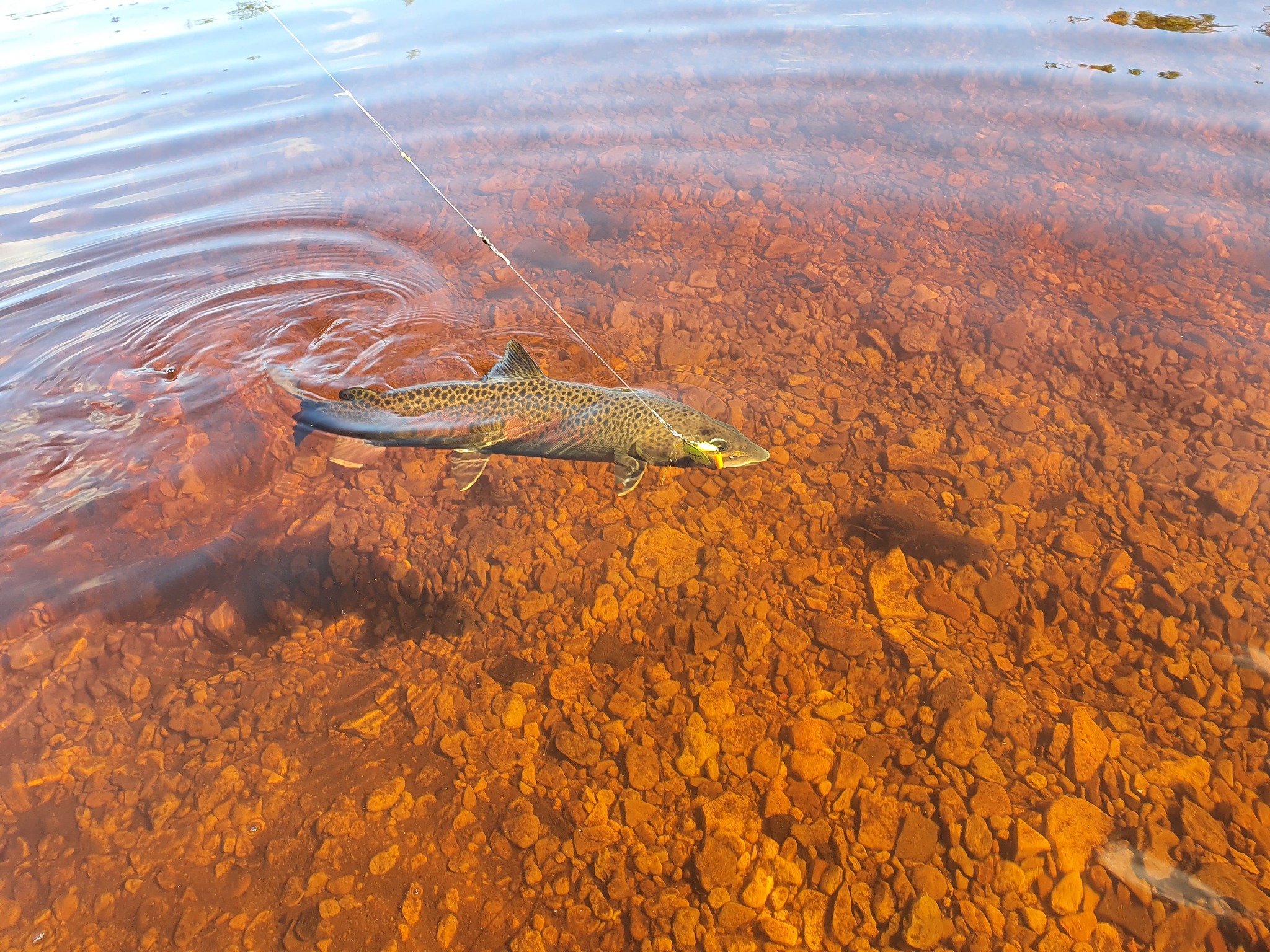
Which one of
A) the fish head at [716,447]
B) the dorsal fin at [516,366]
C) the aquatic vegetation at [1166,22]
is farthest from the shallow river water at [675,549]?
the aquatic vegetation at [1166,22]

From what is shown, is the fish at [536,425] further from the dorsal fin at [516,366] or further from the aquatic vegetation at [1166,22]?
the aquatic vegetation at [1166,22]

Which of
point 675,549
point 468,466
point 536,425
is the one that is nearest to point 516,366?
point 536,425

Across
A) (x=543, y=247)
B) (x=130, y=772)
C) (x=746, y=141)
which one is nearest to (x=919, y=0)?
(x=746, y=141)

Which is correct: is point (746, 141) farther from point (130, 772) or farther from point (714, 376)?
point (130, 772)

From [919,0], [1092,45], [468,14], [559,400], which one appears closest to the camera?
[559,400]

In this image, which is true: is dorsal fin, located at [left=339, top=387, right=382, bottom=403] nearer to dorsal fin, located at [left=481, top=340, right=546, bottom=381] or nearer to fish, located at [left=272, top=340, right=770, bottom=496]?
fish, located at [left=272, top=340, right=770, bottom=496]

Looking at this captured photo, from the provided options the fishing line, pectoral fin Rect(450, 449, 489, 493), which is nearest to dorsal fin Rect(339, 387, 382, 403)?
pectoral fin Rect(450, 449, 489, 493)
